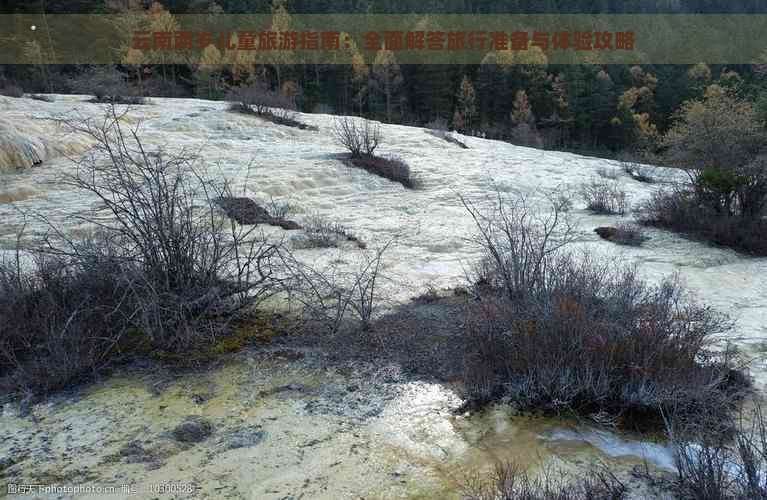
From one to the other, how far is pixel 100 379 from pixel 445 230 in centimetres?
519

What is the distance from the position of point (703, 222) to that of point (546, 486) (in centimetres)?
692

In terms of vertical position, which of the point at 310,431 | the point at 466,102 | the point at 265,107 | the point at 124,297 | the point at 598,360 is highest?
the point at 466,102

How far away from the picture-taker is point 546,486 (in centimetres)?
234

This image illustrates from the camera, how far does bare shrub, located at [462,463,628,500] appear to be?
7.81 feet

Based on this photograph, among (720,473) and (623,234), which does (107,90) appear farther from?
(720,473)

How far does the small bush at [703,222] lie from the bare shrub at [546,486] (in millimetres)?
5961

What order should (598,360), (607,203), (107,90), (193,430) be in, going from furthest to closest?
(107,90), (607,203), (598,360), (193,430)

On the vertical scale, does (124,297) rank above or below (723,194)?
below

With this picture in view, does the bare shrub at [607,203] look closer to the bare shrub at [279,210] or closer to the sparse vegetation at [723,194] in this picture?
the sparse vegetation at [723,194]

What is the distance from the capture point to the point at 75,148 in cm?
1019

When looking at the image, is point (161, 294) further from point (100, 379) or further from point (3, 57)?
point (3, 57)

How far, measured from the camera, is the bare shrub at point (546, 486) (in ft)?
7.81

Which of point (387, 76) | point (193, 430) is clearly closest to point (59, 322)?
point (193, 430)

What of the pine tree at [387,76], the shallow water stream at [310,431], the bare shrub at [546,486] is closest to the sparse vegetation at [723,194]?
the shallow water stream at [310,431]
